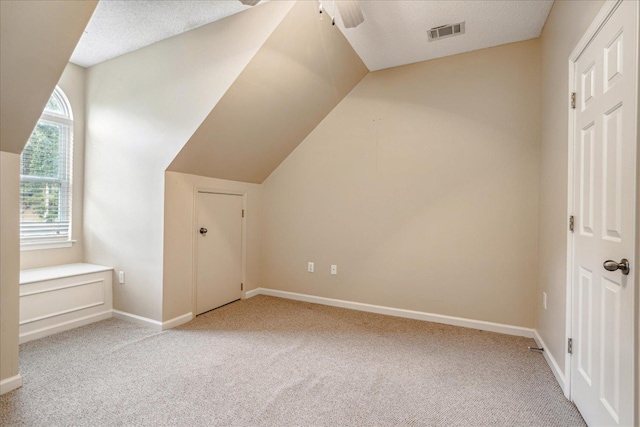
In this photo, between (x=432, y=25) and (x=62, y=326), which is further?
(x=62, y=326)

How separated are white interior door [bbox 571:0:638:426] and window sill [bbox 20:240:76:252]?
4.52 m

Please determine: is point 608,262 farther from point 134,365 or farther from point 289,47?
point 134,365

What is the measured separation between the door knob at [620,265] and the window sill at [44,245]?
4.49m

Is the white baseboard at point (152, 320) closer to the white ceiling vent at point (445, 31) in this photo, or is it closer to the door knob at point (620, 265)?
the door knob at point (620, 265)

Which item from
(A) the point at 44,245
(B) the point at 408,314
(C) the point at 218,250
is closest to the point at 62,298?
(A) the point at 44,245

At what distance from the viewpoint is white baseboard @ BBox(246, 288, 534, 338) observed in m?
2.90

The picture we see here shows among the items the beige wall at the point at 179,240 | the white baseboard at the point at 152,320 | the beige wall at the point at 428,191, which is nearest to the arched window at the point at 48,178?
the white baseboard at the point at 152,320

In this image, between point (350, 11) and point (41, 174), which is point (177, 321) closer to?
point (41, 174)

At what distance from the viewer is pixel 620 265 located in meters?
1.33

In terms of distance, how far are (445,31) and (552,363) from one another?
2747mm

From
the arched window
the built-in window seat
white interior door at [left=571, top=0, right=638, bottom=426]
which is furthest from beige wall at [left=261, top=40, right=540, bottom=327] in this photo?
the arched window

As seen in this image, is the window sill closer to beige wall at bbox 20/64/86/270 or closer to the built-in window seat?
beige wall at bbox 20/64/86/270

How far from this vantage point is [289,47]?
8.55 feet

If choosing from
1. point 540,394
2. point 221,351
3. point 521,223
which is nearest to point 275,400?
point 221,351
